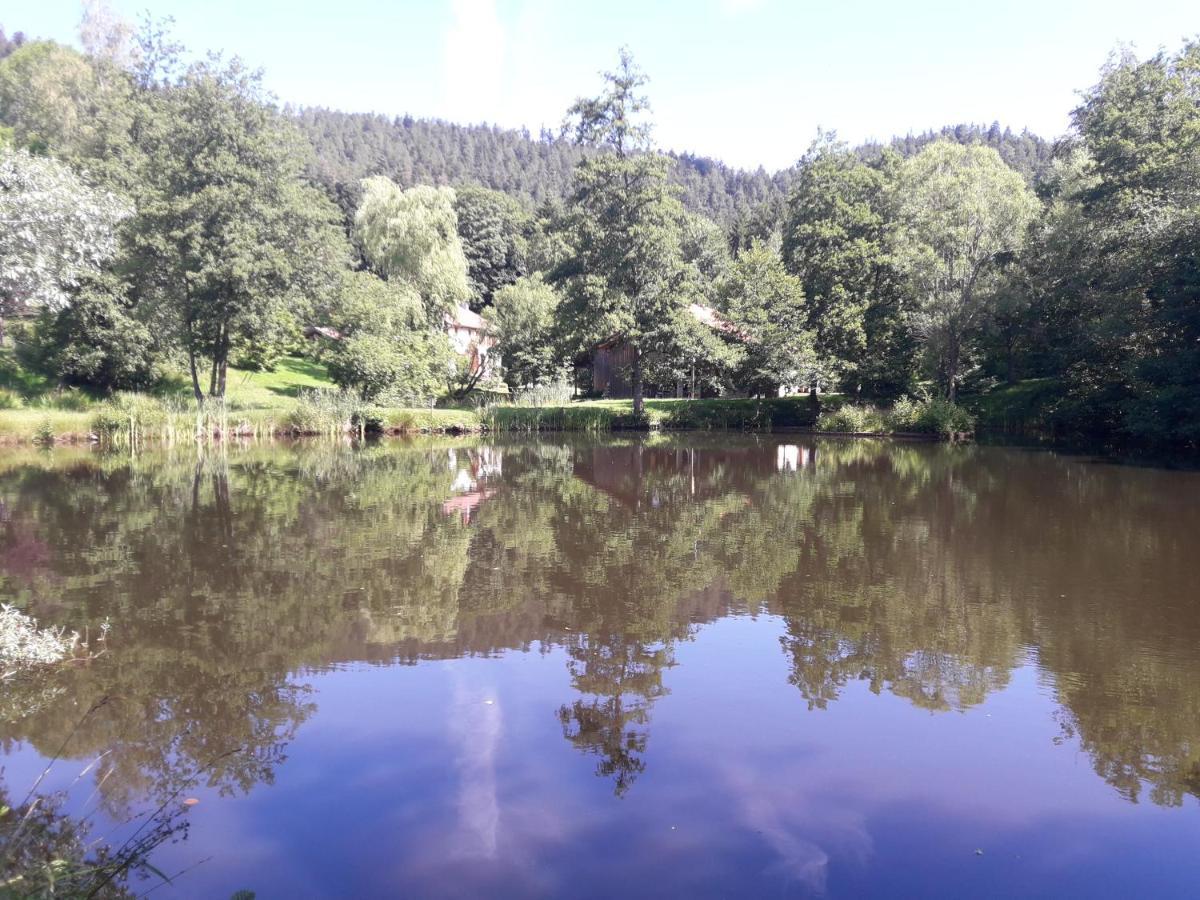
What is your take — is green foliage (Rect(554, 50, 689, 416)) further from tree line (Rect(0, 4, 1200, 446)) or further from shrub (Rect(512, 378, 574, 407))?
shrub (Rect(512, 378, 574, 407))

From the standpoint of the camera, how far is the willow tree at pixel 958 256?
1303 inches

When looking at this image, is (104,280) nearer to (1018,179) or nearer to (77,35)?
(77,35)

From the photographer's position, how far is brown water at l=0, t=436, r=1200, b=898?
4.31 m

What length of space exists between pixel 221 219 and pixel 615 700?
28.4 meters

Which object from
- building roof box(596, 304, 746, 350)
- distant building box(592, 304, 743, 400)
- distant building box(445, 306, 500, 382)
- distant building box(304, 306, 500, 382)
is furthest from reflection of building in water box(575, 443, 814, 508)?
distant building box(445, 306, 500, 382)

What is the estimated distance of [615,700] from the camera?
6289mm

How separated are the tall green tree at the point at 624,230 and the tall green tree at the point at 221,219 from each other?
10.5 metres

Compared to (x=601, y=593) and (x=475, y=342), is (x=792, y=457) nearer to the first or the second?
(x=601, y=593)

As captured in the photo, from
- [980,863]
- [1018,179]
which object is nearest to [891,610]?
[980,863]

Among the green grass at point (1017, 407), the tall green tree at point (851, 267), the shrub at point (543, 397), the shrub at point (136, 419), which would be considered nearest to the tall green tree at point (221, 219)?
the shrub at point (136, 419)

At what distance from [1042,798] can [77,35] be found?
1976 inches

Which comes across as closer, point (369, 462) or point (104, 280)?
point (369, 462)

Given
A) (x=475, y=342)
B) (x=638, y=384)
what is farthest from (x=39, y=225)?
(x=475, y=342)

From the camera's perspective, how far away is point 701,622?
825cm
